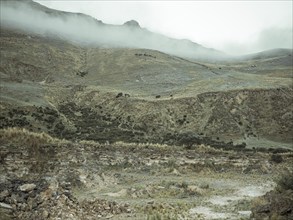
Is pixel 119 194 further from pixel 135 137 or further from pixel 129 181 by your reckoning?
pixel 135 137

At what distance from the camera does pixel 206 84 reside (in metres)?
96.9

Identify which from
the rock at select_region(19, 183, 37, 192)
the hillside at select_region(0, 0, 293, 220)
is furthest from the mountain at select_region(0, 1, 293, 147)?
the rock at select_region(19, 183, 37, 192)

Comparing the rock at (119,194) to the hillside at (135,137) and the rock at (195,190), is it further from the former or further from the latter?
the rock at (195,190)

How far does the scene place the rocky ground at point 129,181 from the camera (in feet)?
64.9

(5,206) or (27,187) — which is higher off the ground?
(27,187)

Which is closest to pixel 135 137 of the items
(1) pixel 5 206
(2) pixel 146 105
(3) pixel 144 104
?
(2) pixel 146 105

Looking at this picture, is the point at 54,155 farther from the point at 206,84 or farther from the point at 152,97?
the point at 206,84

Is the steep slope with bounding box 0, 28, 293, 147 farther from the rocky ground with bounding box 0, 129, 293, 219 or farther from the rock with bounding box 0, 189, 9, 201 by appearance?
the rock with bounding box 0, 189, 9, 201

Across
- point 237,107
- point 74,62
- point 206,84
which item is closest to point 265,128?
point 237,107

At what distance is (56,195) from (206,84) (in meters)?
79.2

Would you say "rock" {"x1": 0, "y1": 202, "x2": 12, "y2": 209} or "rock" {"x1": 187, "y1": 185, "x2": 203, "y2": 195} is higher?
"rock" {"x1": 187, "y1": 185, "x2": 203, "y2": 195}

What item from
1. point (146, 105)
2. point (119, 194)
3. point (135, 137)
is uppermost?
point (119, 194)

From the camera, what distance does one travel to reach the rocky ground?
1978cm

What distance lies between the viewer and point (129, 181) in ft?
92.7
